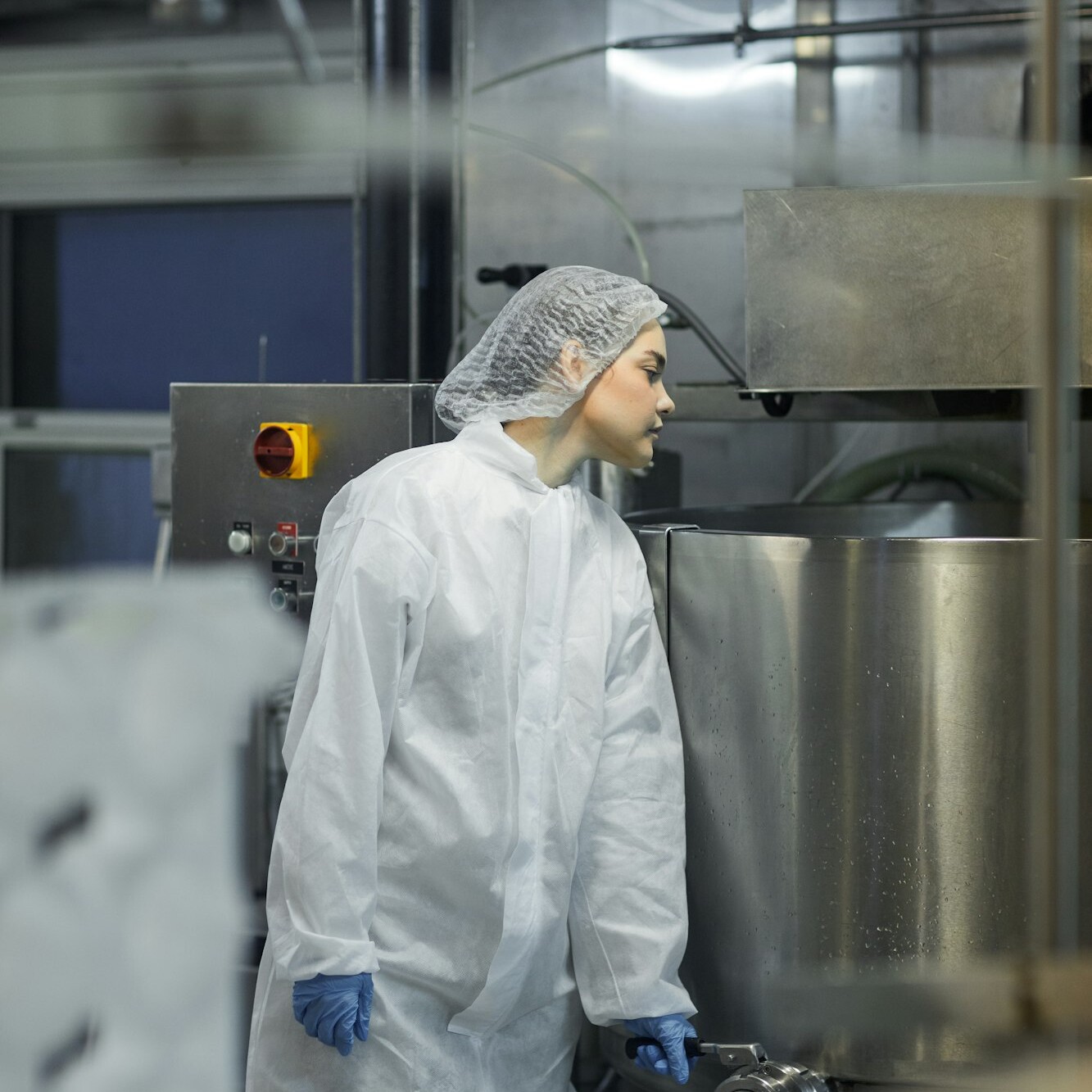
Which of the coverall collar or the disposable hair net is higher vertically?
the disposable hair net

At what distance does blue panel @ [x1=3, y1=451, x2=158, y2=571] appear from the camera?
3291 mm

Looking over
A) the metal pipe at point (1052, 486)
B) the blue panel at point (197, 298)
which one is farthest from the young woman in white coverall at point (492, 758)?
the blue panel at point (197, 298)

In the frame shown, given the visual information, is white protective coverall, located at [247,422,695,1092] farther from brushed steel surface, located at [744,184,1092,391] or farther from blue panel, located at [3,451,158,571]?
blue panel, located at [3,451,158,571]

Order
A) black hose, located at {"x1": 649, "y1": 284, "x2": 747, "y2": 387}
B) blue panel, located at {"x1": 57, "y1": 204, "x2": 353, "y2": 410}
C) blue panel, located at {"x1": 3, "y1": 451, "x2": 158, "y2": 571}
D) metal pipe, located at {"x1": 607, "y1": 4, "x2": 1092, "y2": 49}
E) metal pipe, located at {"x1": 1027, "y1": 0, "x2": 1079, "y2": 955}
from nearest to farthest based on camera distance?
metal pipe, located at {"x1": 1027, "y1": 0, "x2": 1079, "y2": 955}, black hose, located at {"x1": 649, "y1": 284, "x2": 747, "y2": 387}, metal pipe, located at {"x1": 607, "y1": 4, "x2": 1092, "y2": 49}, blue panel, located at {"x1": 57, "y1": 204, "x2": 353, "y2": 410}, blue panel, located at {"x1": 3, "y1": 451, "x2": 158, "y2": 571}

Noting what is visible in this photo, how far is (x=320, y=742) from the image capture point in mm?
1188

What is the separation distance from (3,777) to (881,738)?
91 cm

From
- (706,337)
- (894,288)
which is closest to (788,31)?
(706,337)

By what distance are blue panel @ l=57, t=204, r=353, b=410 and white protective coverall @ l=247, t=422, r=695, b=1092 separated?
191cm

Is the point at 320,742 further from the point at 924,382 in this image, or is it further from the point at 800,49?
the point at 800,49

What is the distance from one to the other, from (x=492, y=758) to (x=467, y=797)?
0.05 m

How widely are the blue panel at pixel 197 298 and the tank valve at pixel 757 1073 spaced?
213cm

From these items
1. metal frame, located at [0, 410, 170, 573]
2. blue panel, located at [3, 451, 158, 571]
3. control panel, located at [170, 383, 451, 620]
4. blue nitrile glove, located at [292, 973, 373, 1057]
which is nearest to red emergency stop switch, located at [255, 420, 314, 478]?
control panel, located at [170, 383, 451, 620]

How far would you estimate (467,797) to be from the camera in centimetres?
124

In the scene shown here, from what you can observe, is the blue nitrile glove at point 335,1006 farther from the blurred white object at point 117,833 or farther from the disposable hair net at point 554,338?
the disposable hair net at point 554,338
